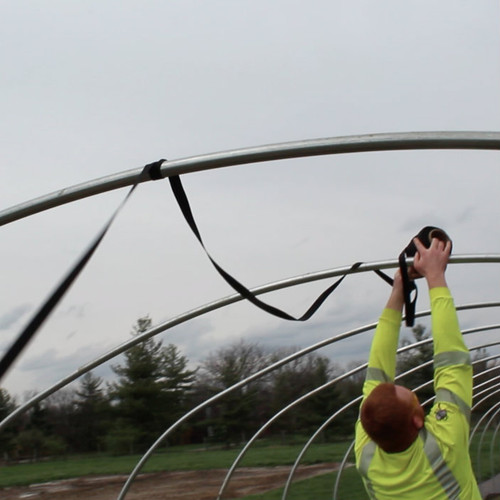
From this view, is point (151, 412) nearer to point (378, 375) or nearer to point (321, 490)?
point (321, 490)

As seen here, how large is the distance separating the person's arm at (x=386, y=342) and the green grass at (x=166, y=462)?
38275 mm

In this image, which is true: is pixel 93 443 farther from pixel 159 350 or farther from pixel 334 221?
pixel 334 221

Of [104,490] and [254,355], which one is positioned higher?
[254,355]

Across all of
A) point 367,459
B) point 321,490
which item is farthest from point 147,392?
point 367,459

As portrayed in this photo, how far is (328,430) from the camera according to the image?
140ft

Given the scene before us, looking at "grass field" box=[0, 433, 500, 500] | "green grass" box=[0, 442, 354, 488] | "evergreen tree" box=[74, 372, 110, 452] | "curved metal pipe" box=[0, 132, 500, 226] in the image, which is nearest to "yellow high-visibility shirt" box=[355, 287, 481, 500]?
"curved metal pipe" box=[0, 132, 500, 226]

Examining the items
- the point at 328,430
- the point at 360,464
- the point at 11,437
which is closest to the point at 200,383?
the point at 328,430

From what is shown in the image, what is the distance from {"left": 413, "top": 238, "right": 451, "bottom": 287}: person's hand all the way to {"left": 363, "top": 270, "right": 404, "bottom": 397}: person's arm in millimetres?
286

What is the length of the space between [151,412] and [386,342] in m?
42.1

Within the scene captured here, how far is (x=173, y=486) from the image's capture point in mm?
38531

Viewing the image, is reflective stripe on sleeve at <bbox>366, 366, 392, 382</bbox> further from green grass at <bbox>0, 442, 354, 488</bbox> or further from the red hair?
green grass at <bbox>0, 442, 354, 488</bbox>

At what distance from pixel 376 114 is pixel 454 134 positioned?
11.9ft

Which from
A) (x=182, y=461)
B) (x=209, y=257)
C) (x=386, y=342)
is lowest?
(x=182, y=461)

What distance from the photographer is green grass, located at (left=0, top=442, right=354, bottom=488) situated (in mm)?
42281
